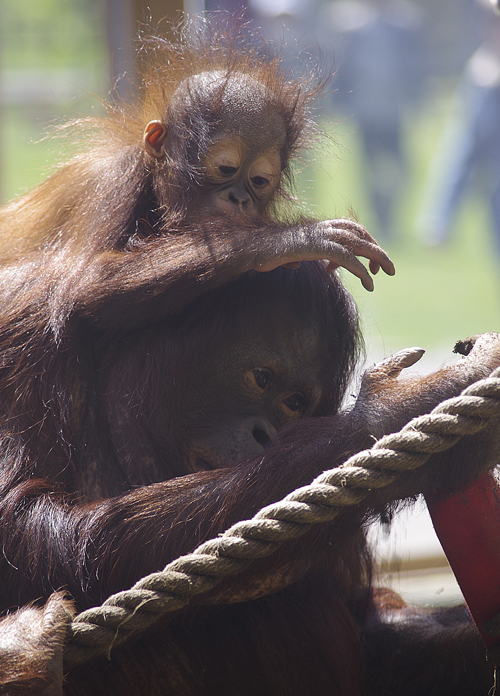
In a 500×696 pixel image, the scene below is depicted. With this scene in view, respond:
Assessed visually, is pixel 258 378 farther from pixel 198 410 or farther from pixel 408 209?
pixel 408 209

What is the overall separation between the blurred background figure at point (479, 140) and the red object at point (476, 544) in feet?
24.7

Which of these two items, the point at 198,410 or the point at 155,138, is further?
the point at 155,138

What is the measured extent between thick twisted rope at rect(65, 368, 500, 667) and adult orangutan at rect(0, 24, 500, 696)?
0.32ft

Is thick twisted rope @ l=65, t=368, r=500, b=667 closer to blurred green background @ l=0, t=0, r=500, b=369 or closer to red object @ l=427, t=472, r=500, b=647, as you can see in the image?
red object @ l=427, t=472, r=500, b=647

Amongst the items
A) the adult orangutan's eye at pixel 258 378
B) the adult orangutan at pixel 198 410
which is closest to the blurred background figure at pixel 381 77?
the adult orangutan at pixel 198 410

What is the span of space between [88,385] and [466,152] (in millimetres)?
8154

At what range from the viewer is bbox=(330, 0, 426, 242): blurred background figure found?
30.2 ft

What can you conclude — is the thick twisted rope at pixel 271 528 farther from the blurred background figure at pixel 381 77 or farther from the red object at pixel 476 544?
the blurred background figure at pixel 381 77

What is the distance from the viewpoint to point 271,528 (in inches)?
63.0

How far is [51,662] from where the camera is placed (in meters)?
1.56

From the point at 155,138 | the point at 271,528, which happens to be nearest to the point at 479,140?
the point at 155,138

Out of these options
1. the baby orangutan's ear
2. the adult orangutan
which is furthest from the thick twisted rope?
the baby orangutan's ear

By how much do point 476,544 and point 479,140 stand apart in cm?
806

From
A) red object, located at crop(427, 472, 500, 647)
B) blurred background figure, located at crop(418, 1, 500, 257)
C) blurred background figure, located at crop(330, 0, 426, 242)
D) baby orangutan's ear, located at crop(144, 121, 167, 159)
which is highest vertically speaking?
blurred background figure, located at crop(330, 0, 426, 242)
